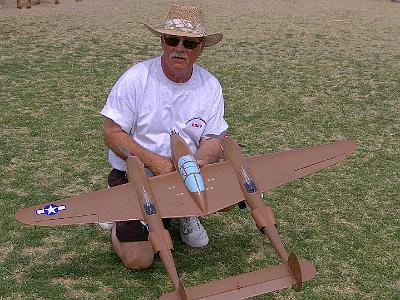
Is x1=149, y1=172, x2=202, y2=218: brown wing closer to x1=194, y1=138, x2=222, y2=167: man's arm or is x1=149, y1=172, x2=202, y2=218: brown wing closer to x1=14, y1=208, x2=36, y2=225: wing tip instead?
x1=194, y1=138, x2=222, y2=167: man's arm

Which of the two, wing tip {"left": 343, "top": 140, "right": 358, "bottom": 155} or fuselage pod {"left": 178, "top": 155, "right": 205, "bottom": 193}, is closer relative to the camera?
fuselage pod {"left": 178, "top": 155, "right": 205, "bottom": 193}

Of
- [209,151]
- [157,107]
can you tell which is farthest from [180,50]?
[209,151]

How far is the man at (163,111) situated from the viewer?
4703mm

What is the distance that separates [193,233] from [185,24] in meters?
1.69

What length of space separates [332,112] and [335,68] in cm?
275

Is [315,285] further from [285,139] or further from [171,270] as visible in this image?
[285,139]

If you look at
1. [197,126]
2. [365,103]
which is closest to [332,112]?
[365,103]

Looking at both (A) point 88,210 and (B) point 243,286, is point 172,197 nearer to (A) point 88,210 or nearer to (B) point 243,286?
(A) point 88,210

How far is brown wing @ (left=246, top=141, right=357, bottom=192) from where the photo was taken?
15.6 feet

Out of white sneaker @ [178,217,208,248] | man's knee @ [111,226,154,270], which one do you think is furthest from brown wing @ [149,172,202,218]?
white sneaker @ [178,217,208,248]

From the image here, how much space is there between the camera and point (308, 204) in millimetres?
5891

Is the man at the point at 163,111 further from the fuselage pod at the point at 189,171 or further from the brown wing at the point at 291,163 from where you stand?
the brown wing at the point at 291,163

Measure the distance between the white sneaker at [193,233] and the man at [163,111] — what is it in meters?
0.01

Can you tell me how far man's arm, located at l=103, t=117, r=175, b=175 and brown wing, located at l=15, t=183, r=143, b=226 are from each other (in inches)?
12.4
